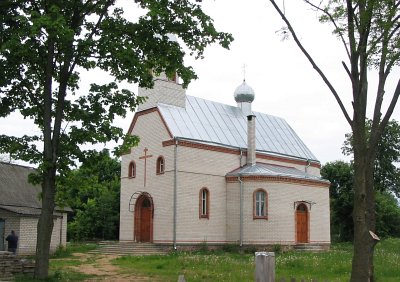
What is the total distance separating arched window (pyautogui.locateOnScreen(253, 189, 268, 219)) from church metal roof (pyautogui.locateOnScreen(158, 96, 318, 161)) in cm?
357

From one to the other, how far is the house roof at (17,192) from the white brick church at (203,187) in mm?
4891

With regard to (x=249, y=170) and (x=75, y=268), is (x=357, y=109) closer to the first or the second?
(x=75, y=268)

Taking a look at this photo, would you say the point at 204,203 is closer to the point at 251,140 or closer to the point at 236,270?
the point at 251,140

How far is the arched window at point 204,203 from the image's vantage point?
3082 cm

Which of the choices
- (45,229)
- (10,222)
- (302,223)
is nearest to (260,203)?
(302,223)

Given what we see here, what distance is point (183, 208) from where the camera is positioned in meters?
29.8

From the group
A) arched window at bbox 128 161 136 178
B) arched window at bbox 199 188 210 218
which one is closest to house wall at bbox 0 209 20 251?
arched window at bbox 128 161 136 178

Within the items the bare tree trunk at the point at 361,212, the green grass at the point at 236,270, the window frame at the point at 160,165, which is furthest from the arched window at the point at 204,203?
the bare tree trunk at the point at 361,212

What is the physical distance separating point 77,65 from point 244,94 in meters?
22.2

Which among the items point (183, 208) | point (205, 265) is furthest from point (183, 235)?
point (205, 265)

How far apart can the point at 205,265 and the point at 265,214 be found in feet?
36.1

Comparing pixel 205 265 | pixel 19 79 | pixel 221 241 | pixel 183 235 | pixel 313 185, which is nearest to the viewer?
pixel 19 79

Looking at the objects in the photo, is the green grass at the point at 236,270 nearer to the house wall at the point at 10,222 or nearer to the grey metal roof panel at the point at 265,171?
the house wall at the point at 10,222

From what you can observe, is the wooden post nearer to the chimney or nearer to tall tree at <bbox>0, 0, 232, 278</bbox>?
tall tree at <bbox>0, 0, 232, 278</bbox>
